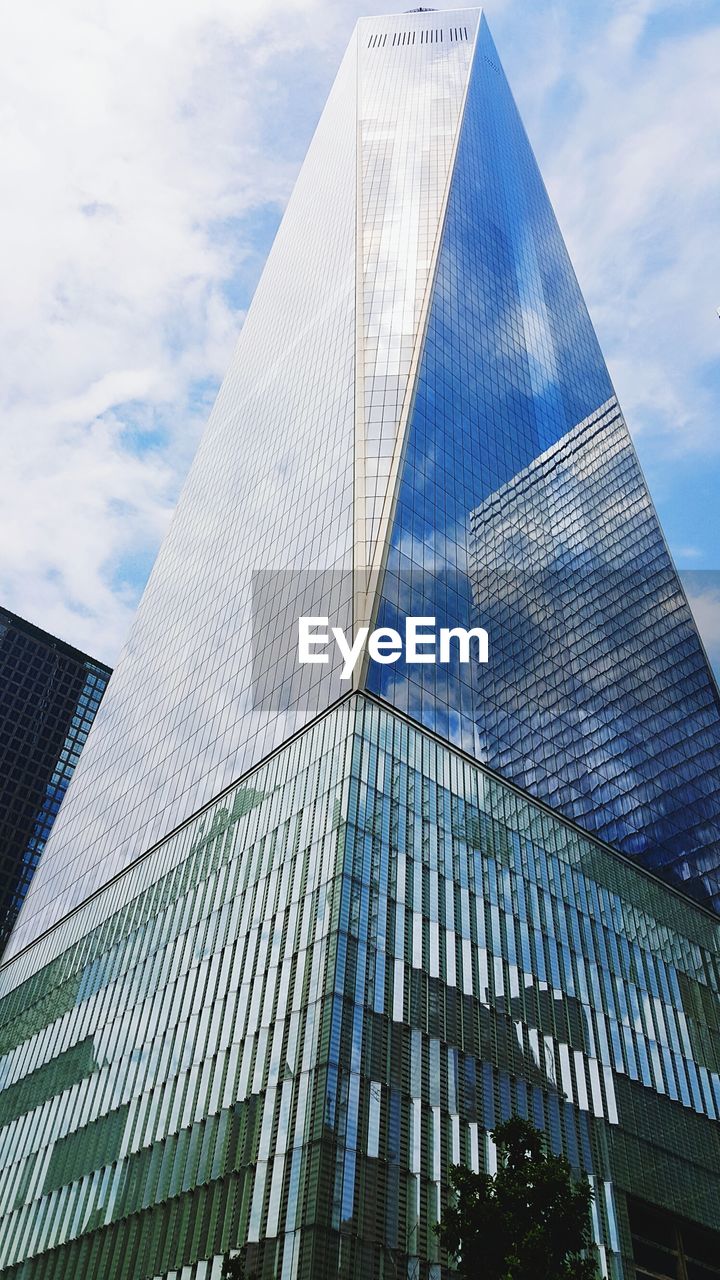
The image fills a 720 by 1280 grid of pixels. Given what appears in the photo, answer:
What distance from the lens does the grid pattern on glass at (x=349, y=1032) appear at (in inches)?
1455

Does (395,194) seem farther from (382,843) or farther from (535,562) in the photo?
(382,843)

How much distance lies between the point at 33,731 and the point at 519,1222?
120369 millimetres

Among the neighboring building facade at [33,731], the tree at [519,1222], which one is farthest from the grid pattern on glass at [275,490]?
the neighboring building facade at [33,731]

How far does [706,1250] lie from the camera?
48906 mm

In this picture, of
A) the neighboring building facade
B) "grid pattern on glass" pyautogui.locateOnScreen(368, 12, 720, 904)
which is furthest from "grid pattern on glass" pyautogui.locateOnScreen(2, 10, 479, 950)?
the neighboring building facade

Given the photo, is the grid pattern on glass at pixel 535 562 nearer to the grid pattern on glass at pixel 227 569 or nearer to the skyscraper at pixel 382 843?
the skyscraper at pixel 382 843

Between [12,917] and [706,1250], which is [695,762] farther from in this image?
[12,917]

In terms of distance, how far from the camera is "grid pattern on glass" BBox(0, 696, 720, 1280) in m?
37.0

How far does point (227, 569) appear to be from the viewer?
76.4 m

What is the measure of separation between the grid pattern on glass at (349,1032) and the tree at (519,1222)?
10.1m

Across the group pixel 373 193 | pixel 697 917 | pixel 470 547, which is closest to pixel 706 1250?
pixel 697 917

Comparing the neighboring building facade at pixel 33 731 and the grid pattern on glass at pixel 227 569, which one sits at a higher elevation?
the neighboring building facade at pixel 33 731

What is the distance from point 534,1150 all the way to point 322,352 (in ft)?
219

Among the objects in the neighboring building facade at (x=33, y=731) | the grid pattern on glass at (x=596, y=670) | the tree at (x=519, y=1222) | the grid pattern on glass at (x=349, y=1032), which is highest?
the neighboring building facade at (x=33, y=731)
